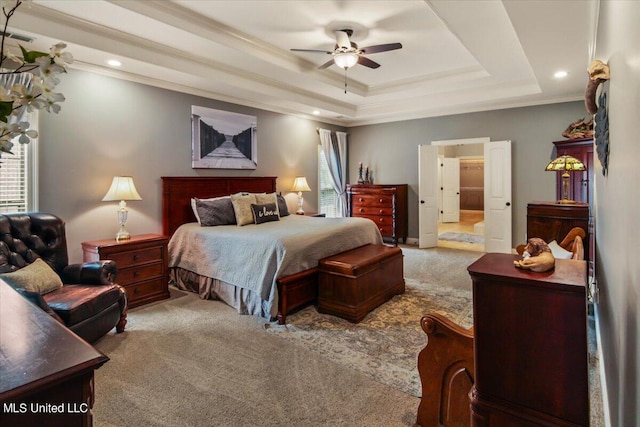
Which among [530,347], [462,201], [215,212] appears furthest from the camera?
[462,201]

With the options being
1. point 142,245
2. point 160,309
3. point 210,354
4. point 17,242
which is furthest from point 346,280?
point 17,242

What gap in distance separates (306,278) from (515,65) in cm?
376

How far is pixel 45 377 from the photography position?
715mm

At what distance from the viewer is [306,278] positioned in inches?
143

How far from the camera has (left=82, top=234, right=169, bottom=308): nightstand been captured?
365 centimetres

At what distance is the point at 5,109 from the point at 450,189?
1110cm

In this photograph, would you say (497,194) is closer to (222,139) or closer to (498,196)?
(498,196)

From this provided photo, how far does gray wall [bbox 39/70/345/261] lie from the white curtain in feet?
8.42

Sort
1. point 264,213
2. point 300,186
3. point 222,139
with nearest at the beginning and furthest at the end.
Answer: point 264,213, point 222,139, point 300,186

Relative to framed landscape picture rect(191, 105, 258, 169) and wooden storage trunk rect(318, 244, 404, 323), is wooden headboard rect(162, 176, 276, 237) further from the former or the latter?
wooden storage trunk rect(318, 244, 404, 323)

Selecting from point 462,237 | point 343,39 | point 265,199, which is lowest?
point 462,237

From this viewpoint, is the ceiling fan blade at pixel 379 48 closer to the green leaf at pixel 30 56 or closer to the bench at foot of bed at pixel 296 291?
the bench at foot of bed at pixel 296 291

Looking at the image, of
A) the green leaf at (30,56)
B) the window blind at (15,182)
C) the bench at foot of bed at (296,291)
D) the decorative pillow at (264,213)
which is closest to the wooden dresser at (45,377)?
the green leaf at (30,56)

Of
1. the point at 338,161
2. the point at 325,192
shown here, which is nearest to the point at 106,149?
the point at 325,192
